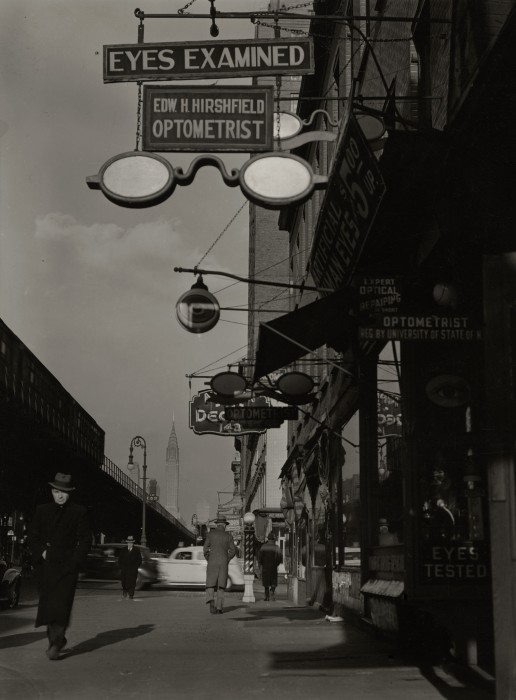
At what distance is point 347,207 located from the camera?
9508 millimetres

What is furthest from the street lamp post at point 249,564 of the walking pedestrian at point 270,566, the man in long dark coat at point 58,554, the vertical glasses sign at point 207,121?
the vertical glasses sign at point 207,121

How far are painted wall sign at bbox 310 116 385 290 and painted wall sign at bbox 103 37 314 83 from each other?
941 millimetres

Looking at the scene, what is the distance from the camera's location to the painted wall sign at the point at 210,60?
8.91 m

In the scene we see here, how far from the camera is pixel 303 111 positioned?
87.4ft

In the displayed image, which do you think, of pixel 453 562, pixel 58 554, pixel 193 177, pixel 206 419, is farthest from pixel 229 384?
pixel 206 419

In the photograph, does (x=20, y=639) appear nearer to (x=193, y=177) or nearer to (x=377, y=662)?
(x=377, y=662)

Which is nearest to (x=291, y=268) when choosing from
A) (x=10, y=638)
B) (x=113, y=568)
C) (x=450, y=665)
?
(x=113, y=568)

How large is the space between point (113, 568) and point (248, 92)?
33.9 meters

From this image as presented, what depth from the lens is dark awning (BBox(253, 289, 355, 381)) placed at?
10.1 m

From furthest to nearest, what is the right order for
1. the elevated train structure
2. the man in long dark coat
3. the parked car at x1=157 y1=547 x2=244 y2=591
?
the elevated train structure < the parked car at x1=157 y1=547 x2=244 y2=591 < the man in long dark coat

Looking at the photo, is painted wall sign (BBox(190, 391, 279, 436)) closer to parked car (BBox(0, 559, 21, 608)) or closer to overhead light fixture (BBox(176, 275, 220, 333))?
parked car (BBox(0, 559, 21, 608))

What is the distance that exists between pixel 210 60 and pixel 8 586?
41.5ft

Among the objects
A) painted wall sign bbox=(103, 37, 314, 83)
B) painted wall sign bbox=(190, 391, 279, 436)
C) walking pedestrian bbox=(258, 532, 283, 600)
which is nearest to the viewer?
painted wall sign bbox=(103, 37, 314, 83)

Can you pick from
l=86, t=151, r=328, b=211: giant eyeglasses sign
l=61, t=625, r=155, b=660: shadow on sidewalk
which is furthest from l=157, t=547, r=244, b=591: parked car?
l=86, t=151, r=328, b=211: giant eyeglasses sign
